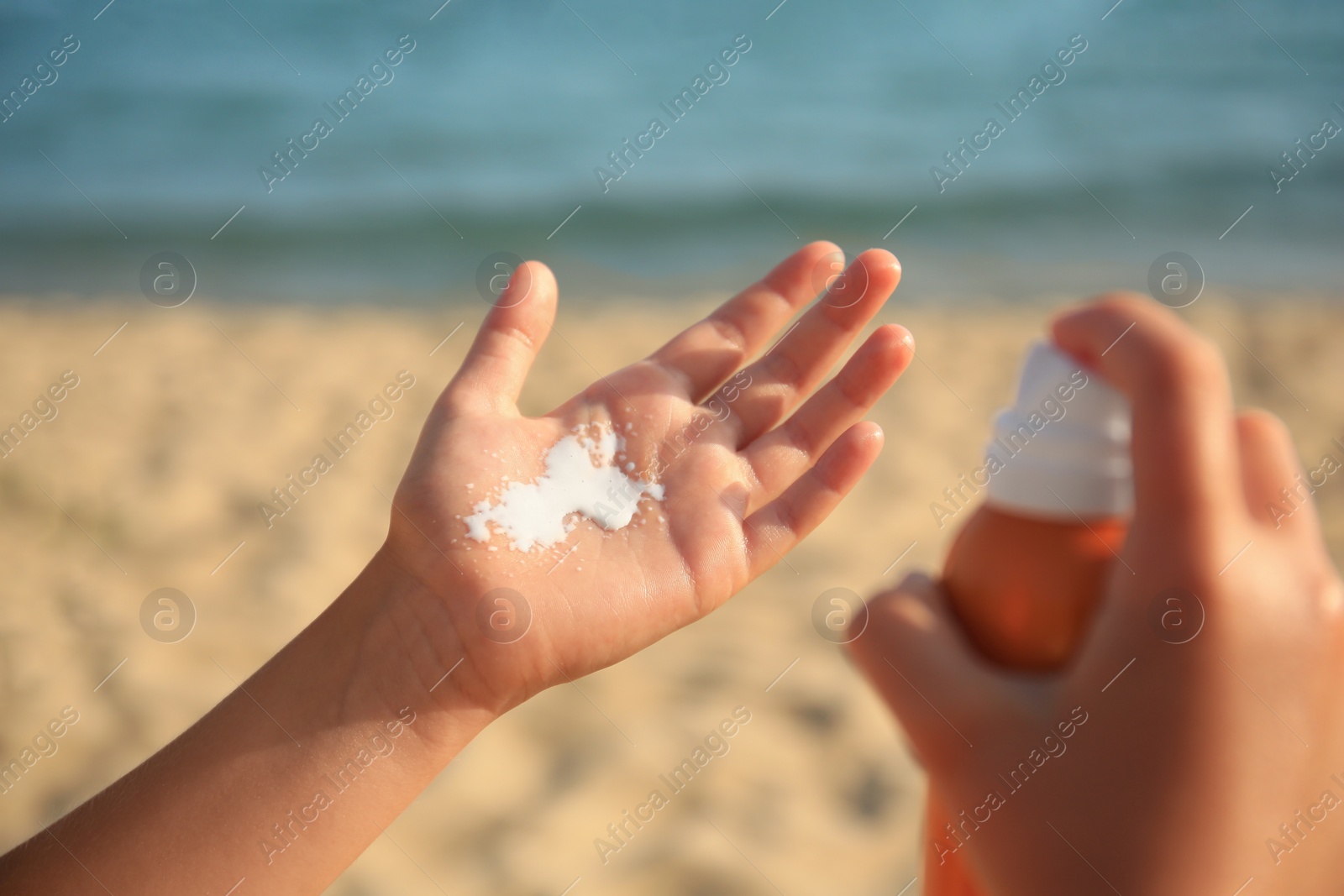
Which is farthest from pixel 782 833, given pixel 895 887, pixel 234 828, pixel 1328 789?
pixel 1328 789

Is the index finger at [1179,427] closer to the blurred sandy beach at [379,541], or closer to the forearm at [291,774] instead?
the forearm at [291,774]

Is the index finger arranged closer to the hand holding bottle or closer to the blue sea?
the hand holding bottle

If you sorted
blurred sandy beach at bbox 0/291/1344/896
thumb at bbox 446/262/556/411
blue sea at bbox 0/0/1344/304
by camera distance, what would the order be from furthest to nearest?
blue sea at bbox 0/0/1344/304 → blurred sandy beach at bbox 0/291/1344/896 → thumb at bbox 446/262/556/411

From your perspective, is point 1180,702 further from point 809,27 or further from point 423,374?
Answer: point 809,27

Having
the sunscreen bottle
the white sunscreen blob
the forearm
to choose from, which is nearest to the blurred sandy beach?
the forearm

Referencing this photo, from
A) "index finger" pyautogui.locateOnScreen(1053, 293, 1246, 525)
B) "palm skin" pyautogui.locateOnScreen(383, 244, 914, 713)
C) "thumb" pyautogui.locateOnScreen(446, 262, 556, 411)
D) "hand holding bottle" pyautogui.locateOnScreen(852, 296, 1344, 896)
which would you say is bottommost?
"hand holding bottle" pyautogui.locateOnScreen(852, 296, 1344, 896)

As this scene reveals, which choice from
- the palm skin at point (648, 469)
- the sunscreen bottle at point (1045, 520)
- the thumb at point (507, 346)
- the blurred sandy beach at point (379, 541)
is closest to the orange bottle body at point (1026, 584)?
the sunscreen bottle at point (1045, 520)
